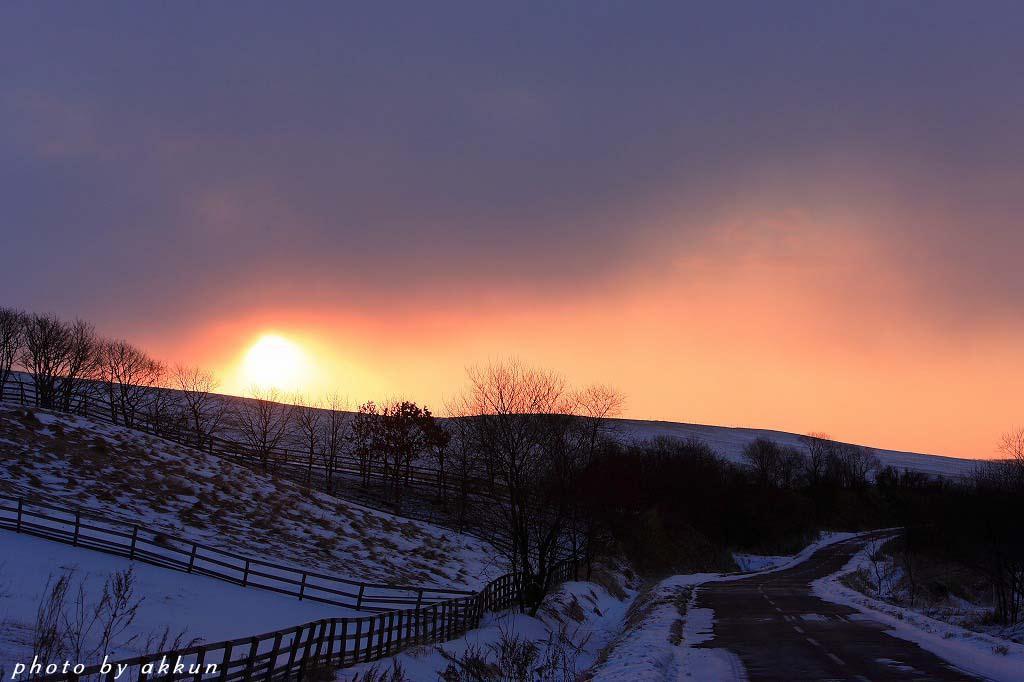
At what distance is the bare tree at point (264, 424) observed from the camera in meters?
73.8

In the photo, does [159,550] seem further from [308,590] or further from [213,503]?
[213,503]

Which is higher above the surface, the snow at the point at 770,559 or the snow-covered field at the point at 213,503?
the snow-covered field at the point at 213,503

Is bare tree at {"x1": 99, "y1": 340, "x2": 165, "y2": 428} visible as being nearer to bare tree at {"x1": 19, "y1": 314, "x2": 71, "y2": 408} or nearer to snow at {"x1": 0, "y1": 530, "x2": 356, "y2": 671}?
bare tree at {"x1": 19, "y1": 314, "x2": 71, "y2": 408}

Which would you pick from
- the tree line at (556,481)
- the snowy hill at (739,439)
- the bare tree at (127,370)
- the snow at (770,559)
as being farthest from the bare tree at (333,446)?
the snowy hill at (739,439)

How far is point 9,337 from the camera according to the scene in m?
68.8

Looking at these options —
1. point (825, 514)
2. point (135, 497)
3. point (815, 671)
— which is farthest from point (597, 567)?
point (825, 514)

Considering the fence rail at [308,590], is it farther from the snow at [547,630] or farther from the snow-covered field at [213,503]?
the snow-covered field at [213,503]

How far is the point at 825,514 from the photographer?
109250 millimetres

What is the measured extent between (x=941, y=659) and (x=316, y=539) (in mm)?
37079

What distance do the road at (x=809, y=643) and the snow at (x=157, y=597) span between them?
51.1 feet

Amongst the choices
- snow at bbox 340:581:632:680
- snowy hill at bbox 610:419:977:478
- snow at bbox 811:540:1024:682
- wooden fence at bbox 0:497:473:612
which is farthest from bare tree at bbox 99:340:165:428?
snowy hill at bbox 610:419:977:478

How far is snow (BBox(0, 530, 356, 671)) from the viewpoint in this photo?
832 inches

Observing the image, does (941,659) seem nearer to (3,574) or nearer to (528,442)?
(528,442)

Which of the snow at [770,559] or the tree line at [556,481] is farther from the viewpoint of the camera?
the snow at [770,559]
